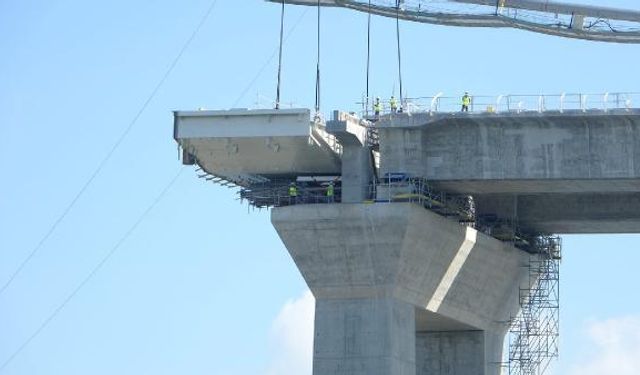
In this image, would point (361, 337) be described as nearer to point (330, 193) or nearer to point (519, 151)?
point (330, 193)

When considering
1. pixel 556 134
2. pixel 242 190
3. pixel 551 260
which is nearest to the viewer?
pixel 556 134

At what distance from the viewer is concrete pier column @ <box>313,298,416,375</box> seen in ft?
262

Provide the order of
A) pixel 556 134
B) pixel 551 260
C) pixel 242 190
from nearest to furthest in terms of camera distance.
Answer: pixel 556 134
pixel 242 190
pixel 551 260

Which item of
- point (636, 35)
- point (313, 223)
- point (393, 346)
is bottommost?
point (393, 346)

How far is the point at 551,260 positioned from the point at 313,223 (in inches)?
706

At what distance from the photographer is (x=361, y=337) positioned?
80.3 m

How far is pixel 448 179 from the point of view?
78.8 m

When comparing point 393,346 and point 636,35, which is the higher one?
point 636,35

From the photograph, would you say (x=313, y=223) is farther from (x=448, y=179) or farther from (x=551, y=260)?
(x=551, y=260)

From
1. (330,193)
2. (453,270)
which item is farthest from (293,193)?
(453,270)

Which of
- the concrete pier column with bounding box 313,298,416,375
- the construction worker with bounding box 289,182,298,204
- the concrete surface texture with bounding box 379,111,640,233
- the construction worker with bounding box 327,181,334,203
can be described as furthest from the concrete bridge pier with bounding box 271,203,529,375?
the concrete surface texture with bounding box 379,111,640,233

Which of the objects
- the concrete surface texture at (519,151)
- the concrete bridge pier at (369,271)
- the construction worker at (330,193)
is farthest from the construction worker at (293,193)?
the concrete surface texture at (519,151)

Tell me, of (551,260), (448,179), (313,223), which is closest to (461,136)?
(448,179)

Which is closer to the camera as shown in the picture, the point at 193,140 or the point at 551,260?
the point at 193,140
